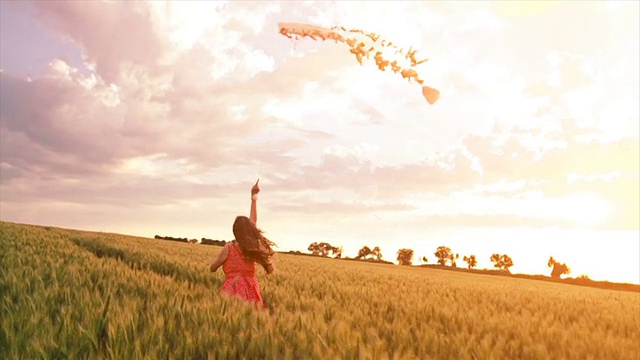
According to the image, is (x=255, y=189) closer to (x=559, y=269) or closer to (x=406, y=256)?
(x=559, y=269)

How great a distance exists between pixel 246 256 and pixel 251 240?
351mm

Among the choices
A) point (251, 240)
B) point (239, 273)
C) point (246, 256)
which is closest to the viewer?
point (251, 240)

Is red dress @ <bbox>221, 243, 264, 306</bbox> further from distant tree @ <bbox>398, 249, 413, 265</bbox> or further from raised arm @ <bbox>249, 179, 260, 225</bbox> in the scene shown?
distant tree @ <bbox>398, 249, 413, 265</bbox>

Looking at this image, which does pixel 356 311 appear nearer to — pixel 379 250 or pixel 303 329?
pixel 303 329

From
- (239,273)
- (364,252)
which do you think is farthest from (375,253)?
(239,273)

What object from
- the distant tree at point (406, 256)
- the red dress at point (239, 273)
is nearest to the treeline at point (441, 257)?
the distant tree at point (406, 256)

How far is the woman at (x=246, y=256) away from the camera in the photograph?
767cm

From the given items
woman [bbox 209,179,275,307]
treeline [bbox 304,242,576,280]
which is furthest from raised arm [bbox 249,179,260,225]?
treeline [bbox 304,242,576,280]

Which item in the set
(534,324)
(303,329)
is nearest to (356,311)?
(534,324)

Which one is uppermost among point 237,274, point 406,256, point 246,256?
point 406,256

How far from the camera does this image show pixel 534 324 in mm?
7988

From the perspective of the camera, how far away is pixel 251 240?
7.67 metres

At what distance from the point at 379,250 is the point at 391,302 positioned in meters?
108

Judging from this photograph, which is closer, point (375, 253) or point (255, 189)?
point (255, 189)
